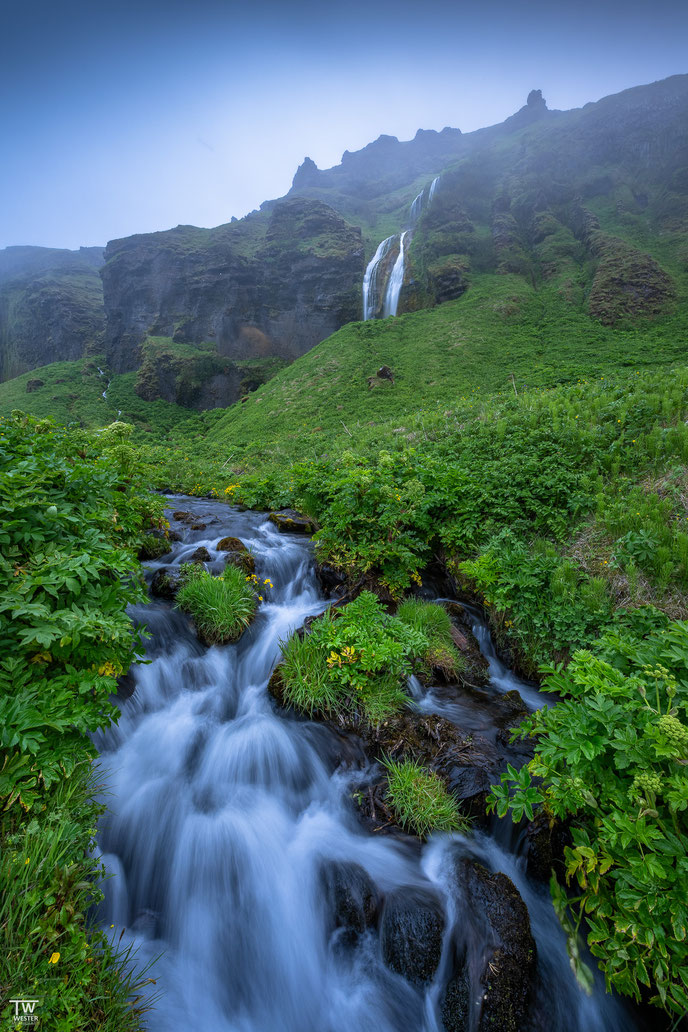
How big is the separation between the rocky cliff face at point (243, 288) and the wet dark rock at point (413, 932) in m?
47.2

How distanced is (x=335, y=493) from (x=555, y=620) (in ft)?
11.8

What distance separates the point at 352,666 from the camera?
4.25 meters

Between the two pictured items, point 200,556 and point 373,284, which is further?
point 373,284

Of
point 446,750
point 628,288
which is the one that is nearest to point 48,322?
point 628,288

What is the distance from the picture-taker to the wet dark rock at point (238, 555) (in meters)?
7.00

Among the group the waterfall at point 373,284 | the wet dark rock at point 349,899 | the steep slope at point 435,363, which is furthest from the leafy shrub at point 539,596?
the waterfall at point 373,284

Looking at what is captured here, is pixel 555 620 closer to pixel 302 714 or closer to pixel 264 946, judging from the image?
pixel 302 714

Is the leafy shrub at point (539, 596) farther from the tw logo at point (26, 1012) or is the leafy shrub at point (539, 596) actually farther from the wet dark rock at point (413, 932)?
the tw logo at point (26, 1012)

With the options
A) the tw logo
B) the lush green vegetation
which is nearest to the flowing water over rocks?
the lush green vegetation

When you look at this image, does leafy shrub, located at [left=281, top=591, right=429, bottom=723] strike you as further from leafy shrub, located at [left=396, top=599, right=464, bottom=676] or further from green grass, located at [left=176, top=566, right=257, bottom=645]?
green grass, located at [left=176, top=566, right=257, bottom=645]

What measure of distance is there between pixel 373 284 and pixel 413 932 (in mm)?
49613

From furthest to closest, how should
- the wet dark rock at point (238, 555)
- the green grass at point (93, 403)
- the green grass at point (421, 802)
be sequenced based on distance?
the green grass at point (93, 403) < the wet dark rock at point (238, 555) < the green grass at point (421, 802)

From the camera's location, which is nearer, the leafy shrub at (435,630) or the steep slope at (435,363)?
the leafy shrub at (435,630)

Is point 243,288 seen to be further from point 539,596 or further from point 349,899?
point 349,899
